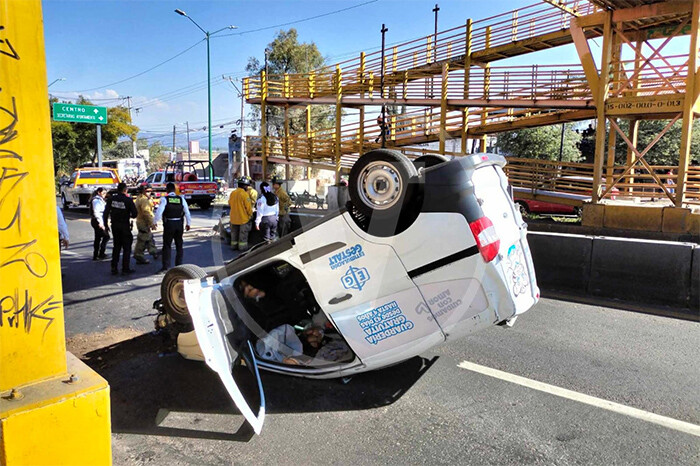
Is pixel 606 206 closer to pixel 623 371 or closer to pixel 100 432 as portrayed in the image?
pixel 623 371

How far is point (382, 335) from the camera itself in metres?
3.54

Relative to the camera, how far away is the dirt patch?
16.8 feet

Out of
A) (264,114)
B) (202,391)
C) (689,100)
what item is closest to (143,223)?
(202,391)

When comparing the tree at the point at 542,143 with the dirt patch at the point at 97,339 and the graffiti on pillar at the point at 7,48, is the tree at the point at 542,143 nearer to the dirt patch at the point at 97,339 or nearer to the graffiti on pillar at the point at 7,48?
the dirt patch at the point at 97,339

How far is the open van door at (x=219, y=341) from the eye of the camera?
3268 millimetres

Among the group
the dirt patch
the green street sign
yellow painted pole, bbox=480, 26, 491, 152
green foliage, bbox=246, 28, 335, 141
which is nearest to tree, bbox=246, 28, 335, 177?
green foliage, bbox=246, 28, 335, 141

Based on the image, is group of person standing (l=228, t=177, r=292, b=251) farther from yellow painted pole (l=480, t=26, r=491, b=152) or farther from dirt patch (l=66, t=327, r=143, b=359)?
yellow painted pole (l=480, t=26, r=491, b=152)

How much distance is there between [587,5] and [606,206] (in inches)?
281

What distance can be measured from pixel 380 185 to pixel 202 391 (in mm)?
2423

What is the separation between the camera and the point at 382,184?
3.32m

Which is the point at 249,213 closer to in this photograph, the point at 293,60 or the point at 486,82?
the point at 486,82

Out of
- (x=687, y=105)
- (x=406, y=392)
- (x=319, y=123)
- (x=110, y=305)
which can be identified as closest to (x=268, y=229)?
(x=110, y=305)

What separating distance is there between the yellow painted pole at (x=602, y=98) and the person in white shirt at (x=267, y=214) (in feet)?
28.2

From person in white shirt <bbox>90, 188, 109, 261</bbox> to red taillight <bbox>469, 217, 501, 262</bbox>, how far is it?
9.08 m
